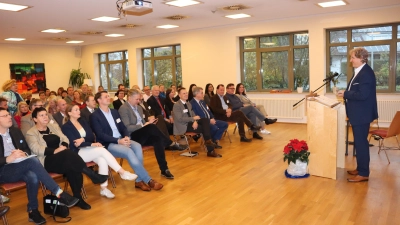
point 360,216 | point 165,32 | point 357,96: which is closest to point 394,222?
point 360,216

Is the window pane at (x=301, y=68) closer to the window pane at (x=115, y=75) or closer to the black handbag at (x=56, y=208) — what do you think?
the window pane at (x=115, y=75)

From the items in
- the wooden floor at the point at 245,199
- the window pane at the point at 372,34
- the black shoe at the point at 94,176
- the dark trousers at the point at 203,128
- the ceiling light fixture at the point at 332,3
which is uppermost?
the ceiling light fixture at the point at 332,3

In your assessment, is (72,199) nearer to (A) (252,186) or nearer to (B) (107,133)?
(B) (107,133)

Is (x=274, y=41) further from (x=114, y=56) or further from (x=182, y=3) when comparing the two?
(x=114, y=56)

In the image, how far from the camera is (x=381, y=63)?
941 cm

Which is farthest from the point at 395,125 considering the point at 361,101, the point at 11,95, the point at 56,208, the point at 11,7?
the point at 11,7

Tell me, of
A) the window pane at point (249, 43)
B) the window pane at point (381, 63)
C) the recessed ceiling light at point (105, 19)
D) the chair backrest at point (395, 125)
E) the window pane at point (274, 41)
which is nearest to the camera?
the chair backrest at point (395, 125)

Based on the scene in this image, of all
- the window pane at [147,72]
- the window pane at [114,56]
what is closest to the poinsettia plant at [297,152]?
the window pane at [147,72]

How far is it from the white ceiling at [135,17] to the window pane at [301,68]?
1.16 m

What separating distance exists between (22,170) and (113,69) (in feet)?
39.7

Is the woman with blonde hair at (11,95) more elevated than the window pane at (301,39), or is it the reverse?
the window pane at (301,39)

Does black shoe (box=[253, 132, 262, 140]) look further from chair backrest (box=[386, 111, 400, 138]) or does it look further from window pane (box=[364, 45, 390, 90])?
window pane (box=[364, 45, 390, 90])

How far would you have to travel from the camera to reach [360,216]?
3.59 m

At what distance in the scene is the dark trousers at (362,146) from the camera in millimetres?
4609
